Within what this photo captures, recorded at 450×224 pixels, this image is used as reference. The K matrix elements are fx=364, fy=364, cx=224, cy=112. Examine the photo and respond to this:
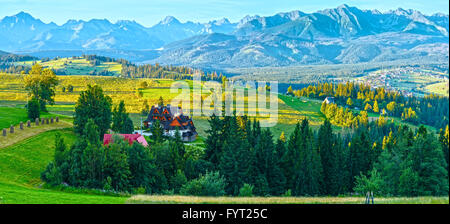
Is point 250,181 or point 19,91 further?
point 19,91

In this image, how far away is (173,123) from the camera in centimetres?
8000

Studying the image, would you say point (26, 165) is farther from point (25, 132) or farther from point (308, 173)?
point (308, 173)

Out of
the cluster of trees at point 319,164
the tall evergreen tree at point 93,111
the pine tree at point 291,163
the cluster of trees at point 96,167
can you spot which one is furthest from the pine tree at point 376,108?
the cluster of trees at point 96,167

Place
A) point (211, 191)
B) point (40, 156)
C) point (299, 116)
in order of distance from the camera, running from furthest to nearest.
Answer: point (299, 116)
point (40, 156)
point (211, 191)

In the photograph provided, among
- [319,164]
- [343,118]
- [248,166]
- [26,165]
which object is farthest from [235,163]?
[343,118]

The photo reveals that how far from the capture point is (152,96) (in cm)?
13550

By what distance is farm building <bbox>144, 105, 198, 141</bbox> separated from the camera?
77312 millimetres

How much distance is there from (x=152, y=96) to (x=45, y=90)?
61619 mm

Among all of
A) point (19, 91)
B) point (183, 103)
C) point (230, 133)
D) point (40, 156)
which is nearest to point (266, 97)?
point (183, 103)

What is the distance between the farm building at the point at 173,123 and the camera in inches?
3044

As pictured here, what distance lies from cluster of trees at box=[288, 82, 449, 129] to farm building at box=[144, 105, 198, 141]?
361 ft

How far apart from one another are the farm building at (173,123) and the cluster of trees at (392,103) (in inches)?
4327
